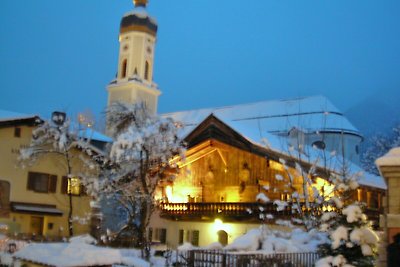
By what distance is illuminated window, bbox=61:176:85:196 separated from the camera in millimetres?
35438

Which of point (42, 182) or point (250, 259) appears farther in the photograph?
point (42, 182)

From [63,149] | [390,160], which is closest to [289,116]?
[63,149]

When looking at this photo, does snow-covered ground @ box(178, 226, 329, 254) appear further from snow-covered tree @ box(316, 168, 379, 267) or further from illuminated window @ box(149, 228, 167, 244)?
illuminated window @ box(149, 228, 167, 244)

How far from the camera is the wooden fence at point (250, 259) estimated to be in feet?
52.2

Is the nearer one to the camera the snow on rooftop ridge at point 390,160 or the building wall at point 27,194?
the snow on rooftop ridge at point 390,160

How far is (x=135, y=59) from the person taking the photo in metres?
61.8

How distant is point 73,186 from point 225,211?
11525 mm

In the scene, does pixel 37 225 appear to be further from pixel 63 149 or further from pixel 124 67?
pixel 124 67

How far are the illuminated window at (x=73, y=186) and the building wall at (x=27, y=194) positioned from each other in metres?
0.28

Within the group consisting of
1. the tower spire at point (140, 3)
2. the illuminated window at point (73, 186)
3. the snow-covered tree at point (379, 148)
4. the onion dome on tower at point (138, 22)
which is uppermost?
the tower spire at point (140, 3)

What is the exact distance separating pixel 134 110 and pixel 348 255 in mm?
20055

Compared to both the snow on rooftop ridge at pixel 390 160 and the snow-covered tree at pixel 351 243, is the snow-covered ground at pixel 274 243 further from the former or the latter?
the snow on rooftop ridge at pixel 390 160

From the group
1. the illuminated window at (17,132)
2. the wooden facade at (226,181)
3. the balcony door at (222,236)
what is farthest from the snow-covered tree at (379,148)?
the illuminated window at (17,132)

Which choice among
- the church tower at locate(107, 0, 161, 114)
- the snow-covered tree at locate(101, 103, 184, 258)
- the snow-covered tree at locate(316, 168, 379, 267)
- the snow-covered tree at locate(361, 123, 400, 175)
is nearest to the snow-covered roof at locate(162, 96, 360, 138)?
the church tower at locate(107, 0, 161, 114)
